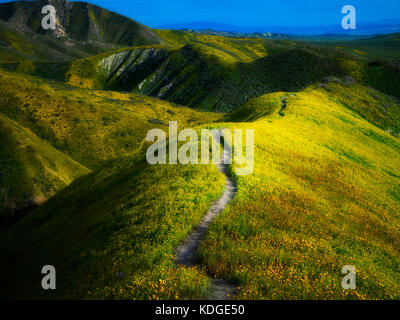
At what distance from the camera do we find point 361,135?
44.4 m

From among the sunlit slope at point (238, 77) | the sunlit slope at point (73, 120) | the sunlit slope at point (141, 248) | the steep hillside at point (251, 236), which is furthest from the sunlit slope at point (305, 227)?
the sunlit slope at point (238, 77)

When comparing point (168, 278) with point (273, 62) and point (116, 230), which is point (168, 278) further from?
point (273, 62)

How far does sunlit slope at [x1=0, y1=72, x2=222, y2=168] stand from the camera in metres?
79.9

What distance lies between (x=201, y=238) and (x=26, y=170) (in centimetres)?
6132

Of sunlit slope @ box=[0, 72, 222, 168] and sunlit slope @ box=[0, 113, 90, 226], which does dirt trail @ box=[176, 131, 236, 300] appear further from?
sunlit slope @ box=[0, 72, 222, 168]

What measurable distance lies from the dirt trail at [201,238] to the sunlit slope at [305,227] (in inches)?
16.6

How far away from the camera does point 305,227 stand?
12.8 meters

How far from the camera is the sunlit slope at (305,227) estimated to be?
8844 millimetres

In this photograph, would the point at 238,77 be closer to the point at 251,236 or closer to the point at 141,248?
the point at 251,236

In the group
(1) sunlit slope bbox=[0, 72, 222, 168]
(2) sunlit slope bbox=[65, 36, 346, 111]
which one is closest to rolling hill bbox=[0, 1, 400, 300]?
(1) sunlit slope bbox=[0, 72, 222, 168]

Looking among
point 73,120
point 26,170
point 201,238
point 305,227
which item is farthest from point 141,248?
point 73,120

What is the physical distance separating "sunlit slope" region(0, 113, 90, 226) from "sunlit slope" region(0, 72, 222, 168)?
8.23m

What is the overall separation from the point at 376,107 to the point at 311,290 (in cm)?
7687

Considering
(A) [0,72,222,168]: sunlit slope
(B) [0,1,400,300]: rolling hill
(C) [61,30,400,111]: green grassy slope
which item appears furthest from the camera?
(C) [61,30,400,111]: green grassy slope
